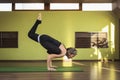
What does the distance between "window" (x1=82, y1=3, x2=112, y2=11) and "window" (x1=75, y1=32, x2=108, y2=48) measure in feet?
3.06

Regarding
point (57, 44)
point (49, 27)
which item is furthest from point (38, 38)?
point (49, 27)

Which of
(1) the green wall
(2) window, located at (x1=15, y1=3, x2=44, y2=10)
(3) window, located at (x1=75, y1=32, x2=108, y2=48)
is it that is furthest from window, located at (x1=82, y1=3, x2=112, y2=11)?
(2) window, located at (x1=15, y1=3, x2=44, y2=10)

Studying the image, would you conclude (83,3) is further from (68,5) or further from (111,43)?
(111,43)

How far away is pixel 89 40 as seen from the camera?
510 inches

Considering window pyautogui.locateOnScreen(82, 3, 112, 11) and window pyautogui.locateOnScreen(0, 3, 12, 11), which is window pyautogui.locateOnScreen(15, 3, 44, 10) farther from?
window pyautogui.locateOnScreen(82, 3, 112, 11)

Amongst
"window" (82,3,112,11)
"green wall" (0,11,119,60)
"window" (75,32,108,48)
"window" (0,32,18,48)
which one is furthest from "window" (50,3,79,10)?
"window" (0,32,18,48)

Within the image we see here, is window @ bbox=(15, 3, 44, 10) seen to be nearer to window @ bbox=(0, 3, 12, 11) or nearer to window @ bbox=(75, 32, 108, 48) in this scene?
window @ bbox=(0, 3, 12, 11)

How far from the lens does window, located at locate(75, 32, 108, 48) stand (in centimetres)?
1291

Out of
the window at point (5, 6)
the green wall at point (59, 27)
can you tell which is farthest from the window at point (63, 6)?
the window at point (5, 6)

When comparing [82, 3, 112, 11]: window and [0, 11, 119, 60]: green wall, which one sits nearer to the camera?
[0, 11, 119, 60]: green wall

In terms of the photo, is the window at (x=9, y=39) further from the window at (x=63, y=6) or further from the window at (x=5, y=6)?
the window at (x=63, y=6)

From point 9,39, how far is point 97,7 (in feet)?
11.9

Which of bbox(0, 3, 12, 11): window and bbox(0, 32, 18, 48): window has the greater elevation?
bbox(0, 3, 12, 11): window

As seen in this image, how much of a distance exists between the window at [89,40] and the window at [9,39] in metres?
2.35
